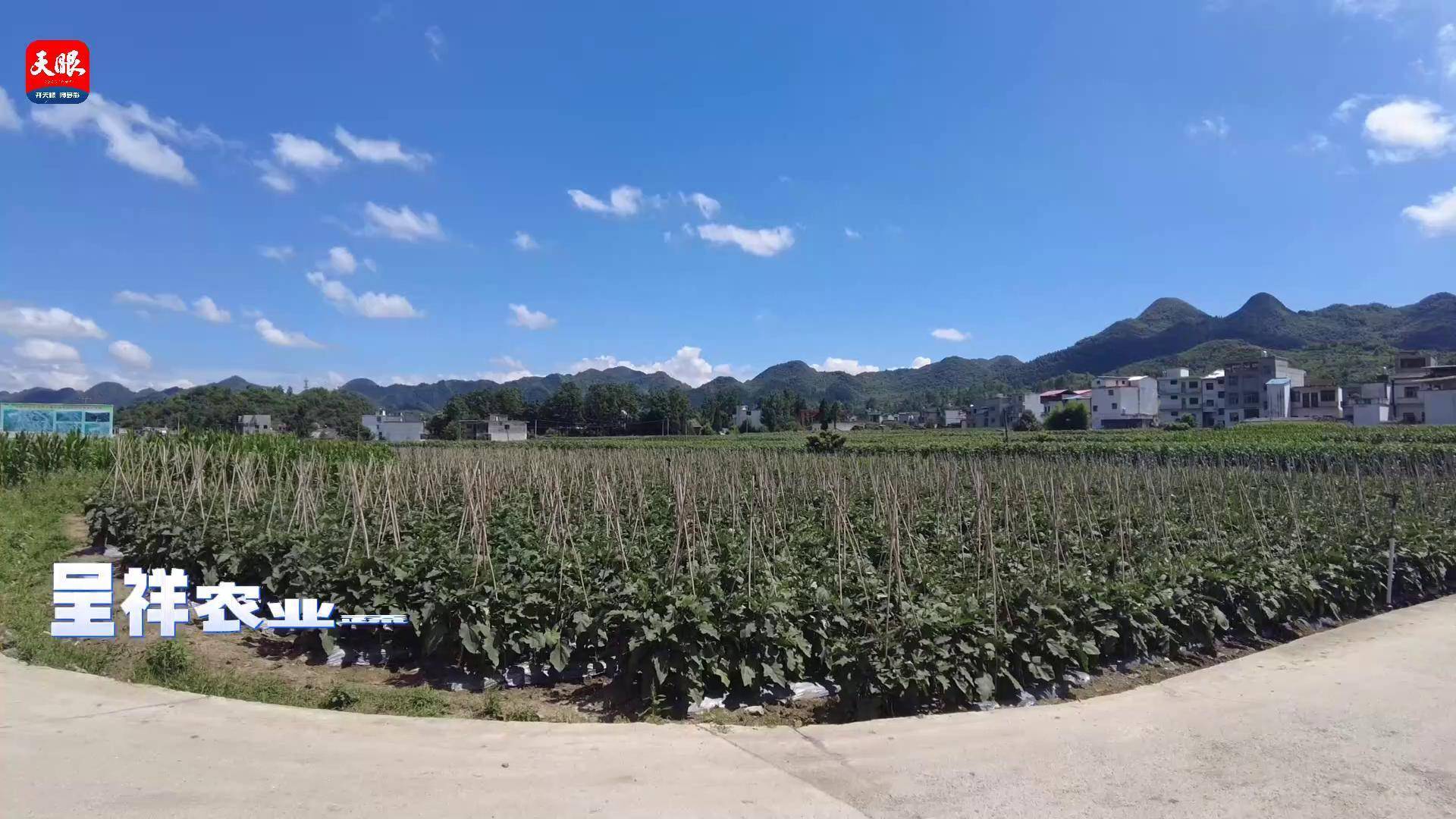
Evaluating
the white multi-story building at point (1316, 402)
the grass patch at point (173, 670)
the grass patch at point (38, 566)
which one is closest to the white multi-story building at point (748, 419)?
the white multi-story building at point (1316, 402)

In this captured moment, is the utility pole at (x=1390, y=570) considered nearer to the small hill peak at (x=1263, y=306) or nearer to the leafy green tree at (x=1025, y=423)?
the leafy green tree at (x=1025, y=423)

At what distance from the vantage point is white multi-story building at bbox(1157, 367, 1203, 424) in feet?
221

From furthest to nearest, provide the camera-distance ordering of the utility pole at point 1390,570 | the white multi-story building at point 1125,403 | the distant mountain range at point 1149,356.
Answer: the distant mountain range at point 1149,356, the white multi-story building at point 1125,403, the utility pole at point 1390,570

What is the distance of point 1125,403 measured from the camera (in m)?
66.2

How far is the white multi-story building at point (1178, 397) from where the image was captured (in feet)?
221

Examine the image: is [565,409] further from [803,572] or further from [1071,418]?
[803,572]

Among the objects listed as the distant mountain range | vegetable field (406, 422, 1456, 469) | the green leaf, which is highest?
the distant mountain range

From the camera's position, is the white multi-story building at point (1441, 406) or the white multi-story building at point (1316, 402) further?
the white multi-story building at point (1316, 402)

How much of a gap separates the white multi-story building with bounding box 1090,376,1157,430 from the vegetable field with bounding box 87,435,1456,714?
5807 centimetres

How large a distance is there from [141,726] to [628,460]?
35.5 ft

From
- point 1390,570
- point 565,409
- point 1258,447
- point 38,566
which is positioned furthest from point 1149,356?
point 38,566

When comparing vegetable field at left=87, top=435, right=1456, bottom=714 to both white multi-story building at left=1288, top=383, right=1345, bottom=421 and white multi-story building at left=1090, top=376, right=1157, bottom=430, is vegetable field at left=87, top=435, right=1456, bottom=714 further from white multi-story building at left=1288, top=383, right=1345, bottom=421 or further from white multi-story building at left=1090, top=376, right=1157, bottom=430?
white multi-story building at left=1090, top=376, right=1157, bottom=430

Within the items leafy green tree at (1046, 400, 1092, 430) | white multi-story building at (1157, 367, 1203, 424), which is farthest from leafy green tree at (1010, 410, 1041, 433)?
white multi-story building at (1157, 367, 1203, 424)

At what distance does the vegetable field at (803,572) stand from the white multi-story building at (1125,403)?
58.1 meters
